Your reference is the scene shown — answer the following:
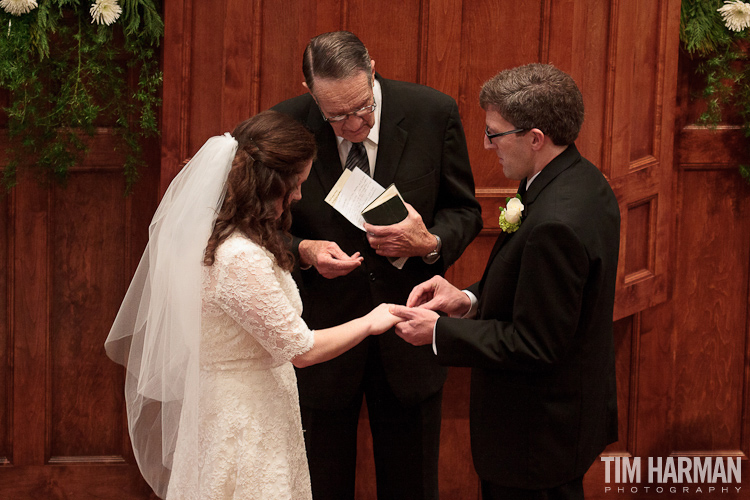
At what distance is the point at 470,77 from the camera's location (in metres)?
3.42

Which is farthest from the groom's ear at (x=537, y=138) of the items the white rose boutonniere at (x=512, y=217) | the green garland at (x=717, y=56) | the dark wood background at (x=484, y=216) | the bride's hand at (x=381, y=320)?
the green garland at (x=717, y=56)

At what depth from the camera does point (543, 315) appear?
78.4 inches

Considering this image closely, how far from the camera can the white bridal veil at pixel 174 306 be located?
2162 millimetres

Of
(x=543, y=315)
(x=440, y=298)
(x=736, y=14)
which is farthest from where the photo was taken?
(x=736, y=14)

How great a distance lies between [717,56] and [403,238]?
78.6 inches

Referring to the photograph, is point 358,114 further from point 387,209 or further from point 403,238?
point 403,238

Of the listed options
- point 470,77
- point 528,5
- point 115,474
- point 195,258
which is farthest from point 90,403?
point 528,5

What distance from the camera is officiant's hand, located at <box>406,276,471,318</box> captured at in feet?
8.40

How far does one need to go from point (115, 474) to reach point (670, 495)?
277cm

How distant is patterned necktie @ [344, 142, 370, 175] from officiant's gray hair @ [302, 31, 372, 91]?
9.8 inches

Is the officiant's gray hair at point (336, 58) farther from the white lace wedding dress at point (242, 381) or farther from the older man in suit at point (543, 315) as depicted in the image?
the white lace wedding dress at point (242, 381)

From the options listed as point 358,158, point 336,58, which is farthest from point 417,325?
point 336,58

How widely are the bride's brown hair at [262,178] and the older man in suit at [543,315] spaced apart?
556 mm

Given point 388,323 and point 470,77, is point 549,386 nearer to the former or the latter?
point 388,323
